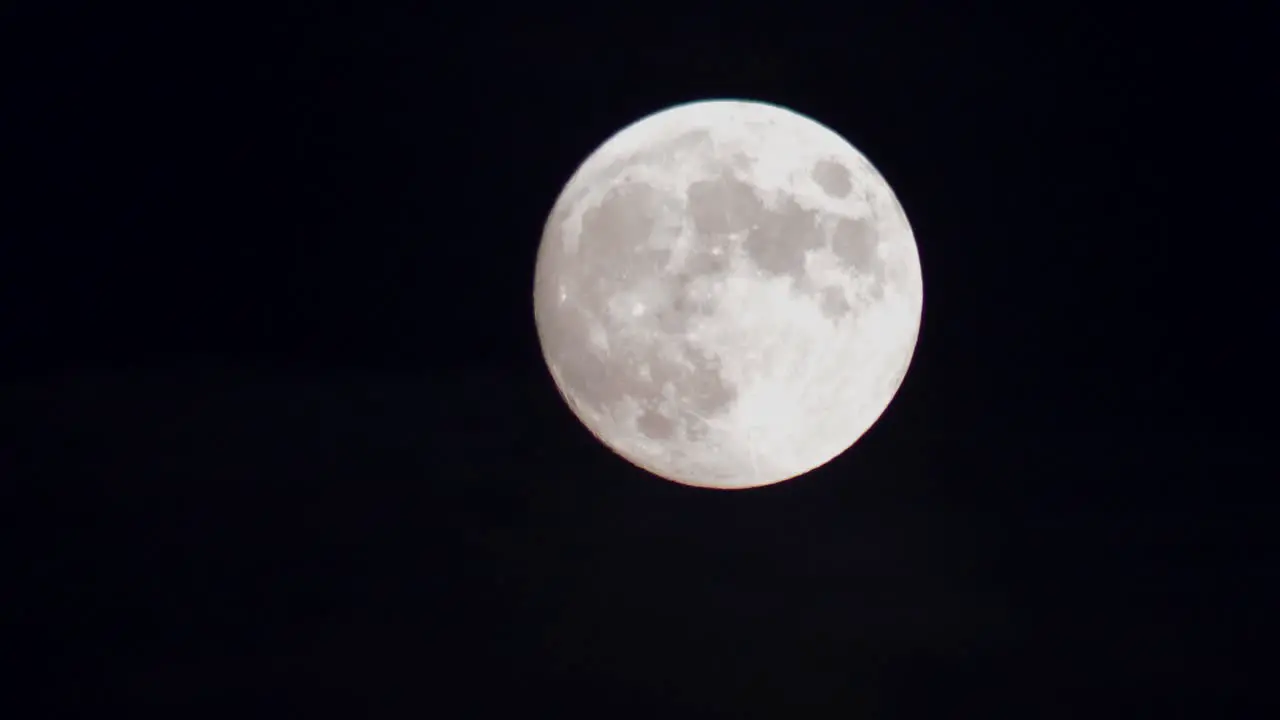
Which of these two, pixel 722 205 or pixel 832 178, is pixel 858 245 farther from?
pixel 722 205

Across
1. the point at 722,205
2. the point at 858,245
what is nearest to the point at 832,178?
the point at 858,245

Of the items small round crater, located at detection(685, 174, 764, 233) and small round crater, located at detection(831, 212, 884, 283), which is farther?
small round crater, located at detection(831, 212, 884, 283)

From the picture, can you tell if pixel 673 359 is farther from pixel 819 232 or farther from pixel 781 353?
pixel 819 232

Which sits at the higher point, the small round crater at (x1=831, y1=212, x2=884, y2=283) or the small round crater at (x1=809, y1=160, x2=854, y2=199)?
the small round crater at (x1=809, y1=160, x2=854, y2=199)

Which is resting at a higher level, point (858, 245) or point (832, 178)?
point (832, 178)

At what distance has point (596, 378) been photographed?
351 cm

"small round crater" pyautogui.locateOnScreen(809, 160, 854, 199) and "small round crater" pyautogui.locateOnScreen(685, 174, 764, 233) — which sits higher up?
"small round crater" pyautogui.locateOnScreen(809, 160, 854, 199)

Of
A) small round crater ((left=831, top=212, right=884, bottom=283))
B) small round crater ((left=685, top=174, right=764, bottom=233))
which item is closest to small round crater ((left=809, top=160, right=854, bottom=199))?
small round crater ((left=831, top=212, right=884, bottom=283))

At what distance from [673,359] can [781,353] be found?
319 millimetres

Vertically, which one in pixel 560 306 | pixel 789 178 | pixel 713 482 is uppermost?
pixel 789 178

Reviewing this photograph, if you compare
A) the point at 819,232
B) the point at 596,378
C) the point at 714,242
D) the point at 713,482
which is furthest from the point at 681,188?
the point at 713,482

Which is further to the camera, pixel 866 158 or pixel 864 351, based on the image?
pixel 866 158

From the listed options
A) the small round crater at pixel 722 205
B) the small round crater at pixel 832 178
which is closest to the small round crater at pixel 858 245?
the small round crater at pixel 832 178

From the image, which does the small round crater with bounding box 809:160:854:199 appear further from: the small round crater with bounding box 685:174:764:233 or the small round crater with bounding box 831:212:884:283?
the small round crater with bounding box 685:174:764:233
